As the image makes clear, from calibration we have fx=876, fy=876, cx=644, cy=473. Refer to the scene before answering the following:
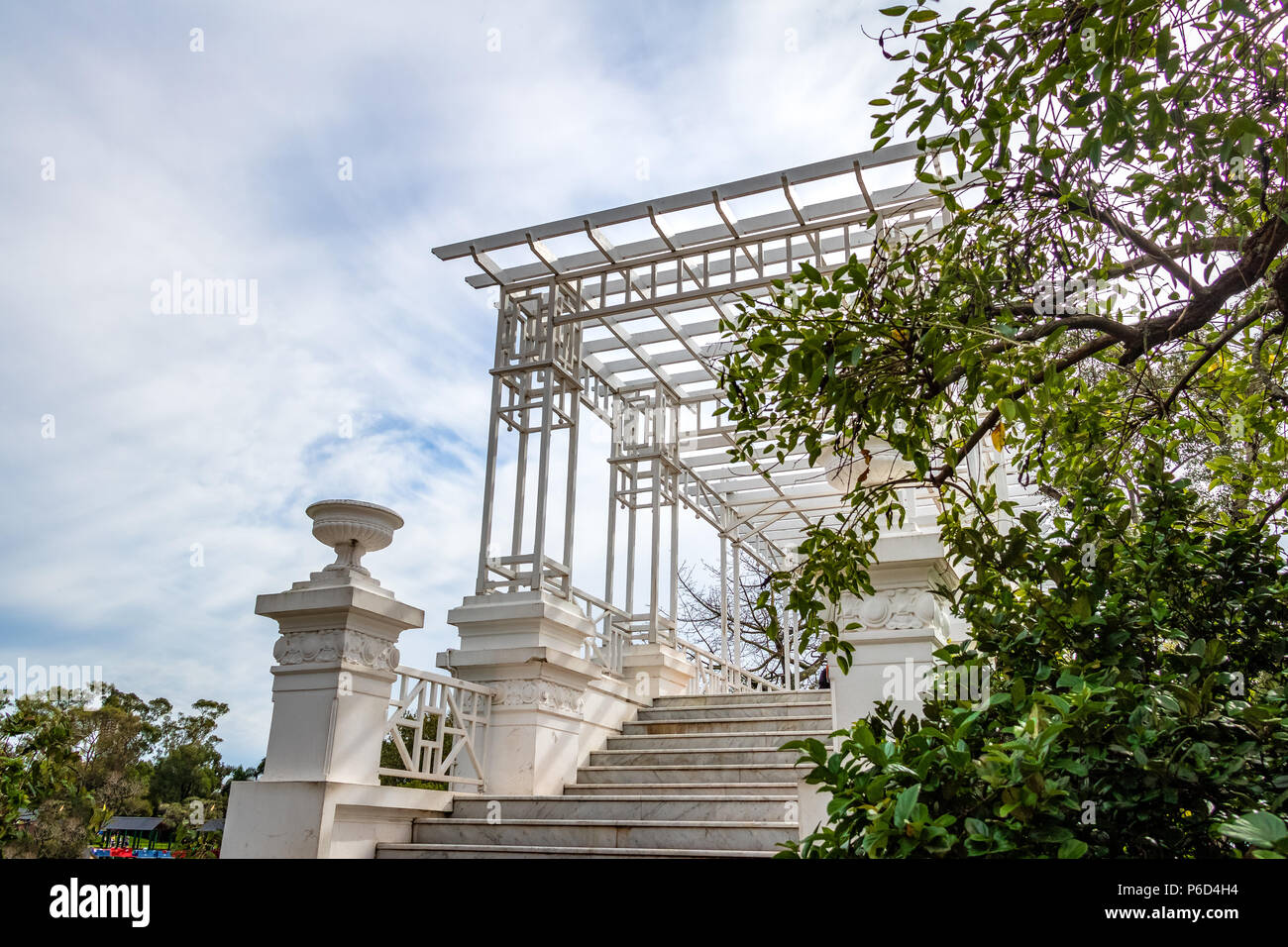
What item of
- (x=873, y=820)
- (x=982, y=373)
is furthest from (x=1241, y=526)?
(x=873, y=820)

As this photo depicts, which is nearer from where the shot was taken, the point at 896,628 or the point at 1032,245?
the point at 1032,245

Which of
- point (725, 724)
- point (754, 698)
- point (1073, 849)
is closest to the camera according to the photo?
point (1073, 849)

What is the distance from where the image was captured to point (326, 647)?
15.7ft

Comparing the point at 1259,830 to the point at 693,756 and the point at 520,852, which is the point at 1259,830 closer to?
the point at 520,852

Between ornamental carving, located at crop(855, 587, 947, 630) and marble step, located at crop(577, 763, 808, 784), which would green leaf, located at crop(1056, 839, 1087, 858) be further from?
marble step, located at crop(577, 763, 808, 784)

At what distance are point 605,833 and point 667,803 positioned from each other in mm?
556

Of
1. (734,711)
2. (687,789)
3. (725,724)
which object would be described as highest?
(734,711)

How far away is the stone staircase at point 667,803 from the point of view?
16.1 feet

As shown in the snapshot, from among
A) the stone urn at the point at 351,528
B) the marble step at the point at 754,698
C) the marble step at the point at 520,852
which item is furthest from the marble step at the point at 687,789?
the stone urn at the point at 351,528

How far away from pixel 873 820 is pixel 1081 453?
6.70 ft

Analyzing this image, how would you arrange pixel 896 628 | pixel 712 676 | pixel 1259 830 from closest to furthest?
1. pixel 1259 830
2. pixel 896 628
3. pixel 712 676

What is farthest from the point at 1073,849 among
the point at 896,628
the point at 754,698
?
the point at 754,698
